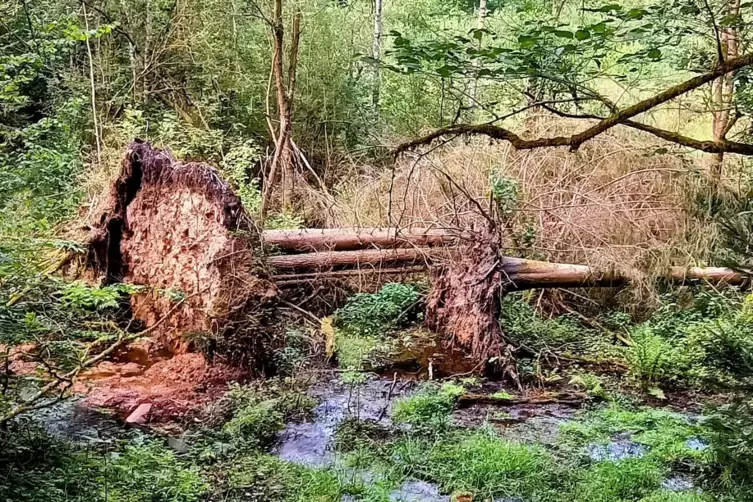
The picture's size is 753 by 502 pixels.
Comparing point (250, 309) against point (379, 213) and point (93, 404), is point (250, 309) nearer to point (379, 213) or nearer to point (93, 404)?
point (93, 404)

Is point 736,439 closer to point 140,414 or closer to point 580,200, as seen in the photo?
point 140,414

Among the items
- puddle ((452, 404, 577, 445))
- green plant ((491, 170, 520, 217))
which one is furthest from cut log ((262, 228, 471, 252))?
puddle ((452, 404, 577, 445))

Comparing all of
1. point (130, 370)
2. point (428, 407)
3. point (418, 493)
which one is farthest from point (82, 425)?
point (428, 407)

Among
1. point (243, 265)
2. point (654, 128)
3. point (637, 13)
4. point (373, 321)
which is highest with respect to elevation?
point (637, 13)

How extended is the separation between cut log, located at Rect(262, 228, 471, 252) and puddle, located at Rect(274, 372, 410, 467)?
213 cm

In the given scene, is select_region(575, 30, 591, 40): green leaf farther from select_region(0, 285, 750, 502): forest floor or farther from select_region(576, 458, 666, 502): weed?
select_region(576, 458, 666, 502): weed

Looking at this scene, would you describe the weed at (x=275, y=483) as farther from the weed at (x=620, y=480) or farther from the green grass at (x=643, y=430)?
the green grass at (x=643, y=430)

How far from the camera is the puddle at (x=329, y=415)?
4.68 metres

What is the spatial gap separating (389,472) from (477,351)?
2381mm

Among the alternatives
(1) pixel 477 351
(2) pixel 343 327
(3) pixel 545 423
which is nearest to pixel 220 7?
(2) pixel 343 327

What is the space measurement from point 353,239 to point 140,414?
3634 mm

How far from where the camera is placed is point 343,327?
748 cm

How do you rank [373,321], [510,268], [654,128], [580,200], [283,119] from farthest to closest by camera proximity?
[283,119] → [580,200] → [373,321] → [510,268] → [654,128]

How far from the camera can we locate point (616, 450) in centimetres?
478
